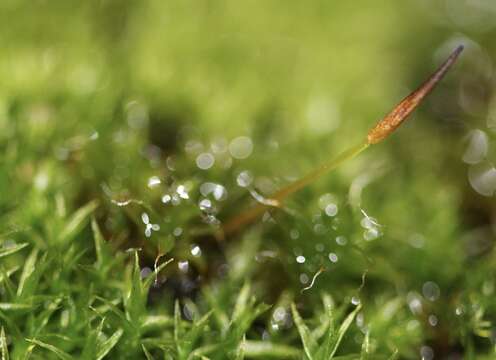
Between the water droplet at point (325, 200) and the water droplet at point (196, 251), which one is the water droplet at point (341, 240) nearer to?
the water droplet at point (325, 200)

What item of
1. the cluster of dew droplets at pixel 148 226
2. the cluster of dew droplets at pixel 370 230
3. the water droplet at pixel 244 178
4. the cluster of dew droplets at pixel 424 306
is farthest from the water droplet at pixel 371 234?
the cluster of dew droplets at pixel 148 226

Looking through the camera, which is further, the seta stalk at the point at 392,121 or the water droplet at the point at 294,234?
the water droplet at the point at 294,234

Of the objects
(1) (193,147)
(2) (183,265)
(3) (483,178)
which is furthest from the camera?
(3) (483,178)

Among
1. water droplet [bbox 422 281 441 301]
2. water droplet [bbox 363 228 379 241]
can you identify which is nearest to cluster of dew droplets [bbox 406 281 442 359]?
water droplet [bbox 422 281 441 301]

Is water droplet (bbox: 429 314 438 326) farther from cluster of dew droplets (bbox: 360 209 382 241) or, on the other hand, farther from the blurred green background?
cluster of dew droplets (bbox: 360 209 382 241)

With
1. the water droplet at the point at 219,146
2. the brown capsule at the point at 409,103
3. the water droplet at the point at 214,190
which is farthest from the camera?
the water droplet at the point at 219,146

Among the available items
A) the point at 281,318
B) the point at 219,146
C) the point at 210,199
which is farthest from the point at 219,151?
the point at 281,318

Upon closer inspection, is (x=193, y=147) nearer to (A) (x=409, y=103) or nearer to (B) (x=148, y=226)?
(B) (x=148, y=226)
